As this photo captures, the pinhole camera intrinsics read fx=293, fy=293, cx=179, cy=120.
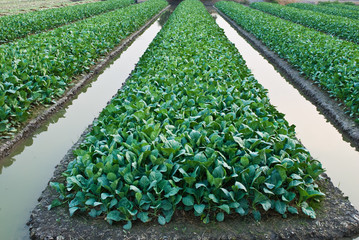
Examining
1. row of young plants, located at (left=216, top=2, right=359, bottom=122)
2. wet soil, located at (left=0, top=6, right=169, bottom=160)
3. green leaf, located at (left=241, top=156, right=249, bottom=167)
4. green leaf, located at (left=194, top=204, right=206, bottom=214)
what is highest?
row of young plants, located at (left=216, top=2, right=359, bottom=122)

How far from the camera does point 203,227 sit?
3.27 metres

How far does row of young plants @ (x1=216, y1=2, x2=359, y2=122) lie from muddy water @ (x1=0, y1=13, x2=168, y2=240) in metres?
5.89

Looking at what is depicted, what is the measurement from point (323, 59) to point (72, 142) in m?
7.87

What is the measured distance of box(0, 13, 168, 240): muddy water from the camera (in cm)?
384

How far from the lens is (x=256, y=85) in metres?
6.64

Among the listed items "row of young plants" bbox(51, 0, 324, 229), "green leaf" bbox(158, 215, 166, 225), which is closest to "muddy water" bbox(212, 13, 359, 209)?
"row of young plants" bbox(51, 0, 324, 229)

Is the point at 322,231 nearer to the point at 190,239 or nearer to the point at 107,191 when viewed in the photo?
the point at 190,239

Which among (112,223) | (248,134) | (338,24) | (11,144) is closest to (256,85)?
(248,134)

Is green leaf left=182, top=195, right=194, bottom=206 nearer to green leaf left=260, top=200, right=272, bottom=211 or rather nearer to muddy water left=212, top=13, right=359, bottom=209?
green leaf left=260, top=200, right=272, bottom=211

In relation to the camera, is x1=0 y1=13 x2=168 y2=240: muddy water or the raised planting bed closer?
the raised planting bed

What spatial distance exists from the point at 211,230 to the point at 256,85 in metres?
4.18

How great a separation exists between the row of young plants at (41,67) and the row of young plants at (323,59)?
691 cm

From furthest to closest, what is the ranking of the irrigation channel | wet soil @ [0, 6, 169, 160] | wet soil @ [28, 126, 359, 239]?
wet soil @ [0, 6, 169, 160]
the irrigation channel
wet soil @ [28, 126, 359, 239]

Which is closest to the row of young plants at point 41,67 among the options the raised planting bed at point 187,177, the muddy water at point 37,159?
the muddy water at point 37,159
